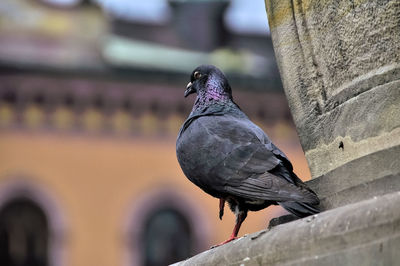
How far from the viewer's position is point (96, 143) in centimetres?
1961

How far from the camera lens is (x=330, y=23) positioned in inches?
114

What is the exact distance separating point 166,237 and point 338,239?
1714 centimetres

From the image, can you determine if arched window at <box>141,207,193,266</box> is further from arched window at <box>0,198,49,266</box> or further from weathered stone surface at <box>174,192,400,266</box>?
weathered stone surface at <box>174,192,400,266</box>

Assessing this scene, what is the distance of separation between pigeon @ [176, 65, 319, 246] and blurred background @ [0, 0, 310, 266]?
15375 mm

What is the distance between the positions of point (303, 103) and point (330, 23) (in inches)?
10.5

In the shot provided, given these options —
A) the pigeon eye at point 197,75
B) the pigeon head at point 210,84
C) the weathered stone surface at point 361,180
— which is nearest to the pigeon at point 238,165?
the weathered stone surface at point 361,180

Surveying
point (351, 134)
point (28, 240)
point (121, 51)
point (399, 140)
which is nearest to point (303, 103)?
point (351, 134)

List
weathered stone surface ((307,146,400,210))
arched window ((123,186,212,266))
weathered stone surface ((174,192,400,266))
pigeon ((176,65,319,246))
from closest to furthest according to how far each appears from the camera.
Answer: weathered stone surface ((174,192,400,266)) < weathered stone surface ((307,146,400,210)) < pigeon ((176,65,319,246)) < arched window ((123,186,212,266))

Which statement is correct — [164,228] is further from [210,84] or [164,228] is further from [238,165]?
[238,165]

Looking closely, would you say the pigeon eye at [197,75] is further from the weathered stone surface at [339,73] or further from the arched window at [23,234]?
the arched window at [23,234]

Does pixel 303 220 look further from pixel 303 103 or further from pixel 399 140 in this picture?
pixel 303 103

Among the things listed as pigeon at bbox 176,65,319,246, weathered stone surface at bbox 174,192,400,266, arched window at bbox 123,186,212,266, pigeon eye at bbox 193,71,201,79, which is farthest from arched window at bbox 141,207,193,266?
weathered stone surface at bbox 174,192,400,266

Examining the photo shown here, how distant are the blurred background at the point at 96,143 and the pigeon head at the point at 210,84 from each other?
14.9m

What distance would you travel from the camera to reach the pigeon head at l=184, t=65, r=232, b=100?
3.61 meters
